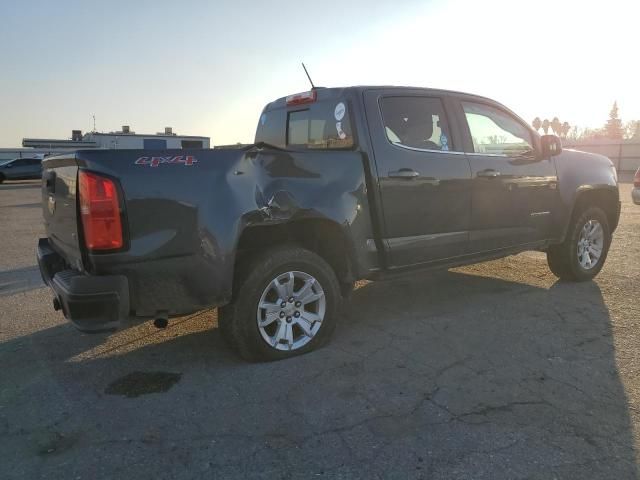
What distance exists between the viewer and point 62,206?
3533 millimetres

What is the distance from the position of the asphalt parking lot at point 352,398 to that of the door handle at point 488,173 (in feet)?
4.09

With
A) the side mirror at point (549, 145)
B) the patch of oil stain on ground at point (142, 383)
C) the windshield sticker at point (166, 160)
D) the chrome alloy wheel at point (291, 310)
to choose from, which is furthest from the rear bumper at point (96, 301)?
the side mirror at point (549, 145)

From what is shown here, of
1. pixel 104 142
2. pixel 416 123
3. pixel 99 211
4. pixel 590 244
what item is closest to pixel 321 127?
pixel 416 123

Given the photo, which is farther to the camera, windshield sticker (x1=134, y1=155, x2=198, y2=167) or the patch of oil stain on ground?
the patch of oil stain on ground

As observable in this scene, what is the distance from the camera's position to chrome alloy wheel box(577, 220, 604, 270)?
19.7ft

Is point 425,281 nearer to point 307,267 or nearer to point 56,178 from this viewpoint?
point 307,267

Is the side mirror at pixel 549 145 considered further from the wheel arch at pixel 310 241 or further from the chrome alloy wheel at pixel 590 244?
the wheel arch at pixel 310 241

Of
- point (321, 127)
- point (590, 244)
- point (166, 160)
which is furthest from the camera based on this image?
point (590, 244)

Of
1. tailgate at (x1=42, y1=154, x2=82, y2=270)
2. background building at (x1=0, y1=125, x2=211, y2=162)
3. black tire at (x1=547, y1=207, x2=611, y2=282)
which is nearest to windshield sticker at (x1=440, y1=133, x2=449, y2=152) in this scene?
black tire at (x1=547, y1=207, x2=611, y2=282)

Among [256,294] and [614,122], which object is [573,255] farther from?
[614,122]

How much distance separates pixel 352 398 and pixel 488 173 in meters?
2.67

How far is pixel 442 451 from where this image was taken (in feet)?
8.60

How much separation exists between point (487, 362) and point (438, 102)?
2.35 m

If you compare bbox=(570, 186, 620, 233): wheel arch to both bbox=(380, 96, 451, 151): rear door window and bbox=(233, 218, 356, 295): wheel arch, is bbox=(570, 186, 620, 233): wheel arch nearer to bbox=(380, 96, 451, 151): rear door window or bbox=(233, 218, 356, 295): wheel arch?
bbox=(380, 96, 451, 151): rear door window
